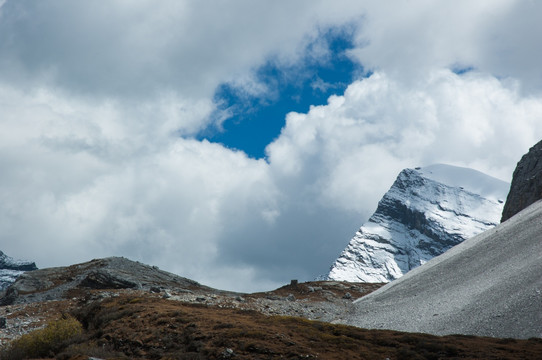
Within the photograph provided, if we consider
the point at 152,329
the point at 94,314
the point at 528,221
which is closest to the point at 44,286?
the point at 94,314

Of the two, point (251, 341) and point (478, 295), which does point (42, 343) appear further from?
point (478, 295)

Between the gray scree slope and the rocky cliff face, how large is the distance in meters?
30.3

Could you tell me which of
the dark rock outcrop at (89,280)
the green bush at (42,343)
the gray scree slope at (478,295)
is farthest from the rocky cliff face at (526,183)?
the green bush at (42,343)

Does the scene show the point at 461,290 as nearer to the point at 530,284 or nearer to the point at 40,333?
the point at 530,284

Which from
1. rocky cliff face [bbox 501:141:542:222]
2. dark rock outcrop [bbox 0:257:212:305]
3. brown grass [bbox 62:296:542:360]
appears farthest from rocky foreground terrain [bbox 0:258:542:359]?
rocky cliff face [bbox 501:141:542:222]

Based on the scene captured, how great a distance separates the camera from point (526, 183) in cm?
9044

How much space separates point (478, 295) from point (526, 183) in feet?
196

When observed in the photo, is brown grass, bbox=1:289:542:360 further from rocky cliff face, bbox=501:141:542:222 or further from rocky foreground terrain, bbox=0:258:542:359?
rocky cliff face, bbox=501:141:542:222

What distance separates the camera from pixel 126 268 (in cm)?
6888

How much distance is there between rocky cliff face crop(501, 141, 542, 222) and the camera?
86.0 metres

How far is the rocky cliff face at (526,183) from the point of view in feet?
282

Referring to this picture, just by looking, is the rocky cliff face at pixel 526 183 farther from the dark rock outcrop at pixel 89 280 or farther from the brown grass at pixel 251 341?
the brown grass at pixel 251 341

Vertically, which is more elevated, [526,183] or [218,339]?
[526,183]

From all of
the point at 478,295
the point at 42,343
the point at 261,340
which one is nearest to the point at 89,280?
the point at 42,343
